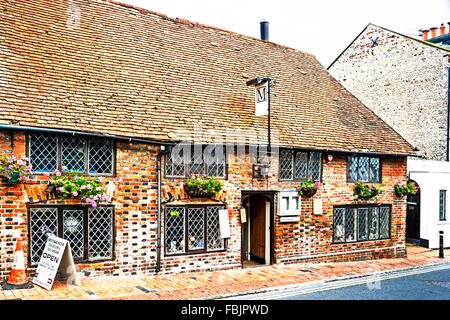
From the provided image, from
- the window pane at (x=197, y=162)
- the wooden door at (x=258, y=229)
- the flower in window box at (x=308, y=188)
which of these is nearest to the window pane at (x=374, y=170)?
the flower in window box at (x=308, y=188)

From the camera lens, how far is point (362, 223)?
14.5m

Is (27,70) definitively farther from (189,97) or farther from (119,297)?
(119,297)

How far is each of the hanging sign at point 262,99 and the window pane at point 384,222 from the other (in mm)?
6101

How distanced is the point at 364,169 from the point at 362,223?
1860 mm

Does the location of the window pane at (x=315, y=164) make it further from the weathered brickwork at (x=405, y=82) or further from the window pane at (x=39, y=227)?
the weathered brickwork at (x=405, y=82)

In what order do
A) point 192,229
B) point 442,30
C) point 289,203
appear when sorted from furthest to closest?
point 442,30 < point 289,203 < point 192,229

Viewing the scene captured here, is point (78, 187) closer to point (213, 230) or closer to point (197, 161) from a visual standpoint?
point (197, 161)

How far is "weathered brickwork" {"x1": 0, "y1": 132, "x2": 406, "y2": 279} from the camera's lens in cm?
895

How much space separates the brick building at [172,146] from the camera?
959 cm

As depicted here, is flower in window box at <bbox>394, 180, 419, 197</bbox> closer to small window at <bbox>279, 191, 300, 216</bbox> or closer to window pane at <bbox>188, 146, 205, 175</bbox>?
small window at <bbox>279, 191, 300, 216</bbox>

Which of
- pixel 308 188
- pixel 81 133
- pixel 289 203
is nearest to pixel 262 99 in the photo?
pixel 308 188

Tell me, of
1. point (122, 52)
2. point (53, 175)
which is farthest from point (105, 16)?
point (53, 175)

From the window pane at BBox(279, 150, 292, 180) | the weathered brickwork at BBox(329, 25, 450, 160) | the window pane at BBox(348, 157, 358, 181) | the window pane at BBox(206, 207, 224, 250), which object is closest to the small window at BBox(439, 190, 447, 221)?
the weathered brickwork at BBox(329, 25, 450, 160)

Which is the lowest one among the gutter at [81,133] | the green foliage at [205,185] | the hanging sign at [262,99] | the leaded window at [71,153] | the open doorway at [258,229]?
the open doorway at [258,229]
